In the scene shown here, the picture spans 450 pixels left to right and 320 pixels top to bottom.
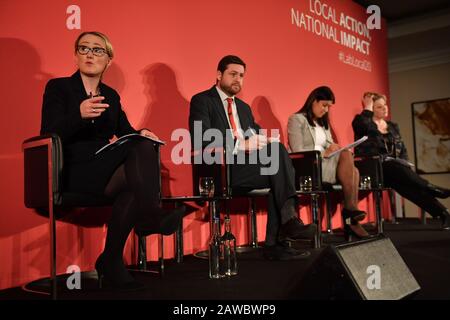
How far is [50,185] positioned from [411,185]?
3.90m

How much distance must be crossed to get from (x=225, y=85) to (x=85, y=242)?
1.46 meters

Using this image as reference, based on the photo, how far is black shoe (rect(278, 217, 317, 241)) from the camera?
2686mm

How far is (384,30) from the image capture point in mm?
6367

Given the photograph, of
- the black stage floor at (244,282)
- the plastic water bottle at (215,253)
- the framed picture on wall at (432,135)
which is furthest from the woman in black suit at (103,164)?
the framed picture on wall at (432,135)

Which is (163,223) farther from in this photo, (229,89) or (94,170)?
(229,89)

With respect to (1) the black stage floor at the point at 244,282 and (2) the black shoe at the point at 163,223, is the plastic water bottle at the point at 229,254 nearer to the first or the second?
(1) the black stage floor at the point at 244,282

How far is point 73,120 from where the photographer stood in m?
2.02

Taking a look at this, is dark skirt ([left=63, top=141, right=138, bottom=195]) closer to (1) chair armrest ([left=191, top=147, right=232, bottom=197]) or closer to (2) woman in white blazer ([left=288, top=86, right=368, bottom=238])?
(1) chair armrest ([left=191, top=147, right=232, bottom=197])

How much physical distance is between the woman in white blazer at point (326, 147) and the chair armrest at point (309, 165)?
0.78ft

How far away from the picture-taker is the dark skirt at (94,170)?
→ 208cm

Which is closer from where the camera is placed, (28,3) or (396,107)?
(28,3)

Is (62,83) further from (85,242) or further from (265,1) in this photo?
(265,1)

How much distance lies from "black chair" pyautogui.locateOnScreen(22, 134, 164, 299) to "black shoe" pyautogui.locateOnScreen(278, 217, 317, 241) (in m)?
1.09
